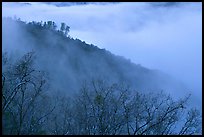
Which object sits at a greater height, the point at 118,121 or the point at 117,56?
the point at 117,56

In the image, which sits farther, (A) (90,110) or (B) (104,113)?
(A) (90,110)

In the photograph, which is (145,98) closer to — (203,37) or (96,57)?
(203,37)

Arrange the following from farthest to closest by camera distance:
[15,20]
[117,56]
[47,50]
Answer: [15,20] < [47,50] < [117,56]

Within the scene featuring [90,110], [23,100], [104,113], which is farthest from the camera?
[90,110]

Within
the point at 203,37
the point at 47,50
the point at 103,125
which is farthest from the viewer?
the point at 47,50

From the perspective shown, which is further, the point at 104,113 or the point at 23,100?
the point at 23,100

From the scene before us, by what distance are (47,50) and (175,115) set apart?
41.0 m

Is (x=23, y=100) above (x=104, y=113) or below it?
above

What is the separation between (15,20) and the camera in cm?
5594

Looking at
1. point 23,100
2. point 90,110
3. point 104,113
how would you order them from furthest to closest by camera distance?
point 90,110 < point 23,100 < point 104,113

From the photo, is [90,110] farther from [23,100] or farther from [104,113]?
[23,100]

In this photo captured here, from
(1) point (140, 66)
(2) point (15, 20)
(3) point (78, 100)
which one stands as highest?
(2) point (15, 20)

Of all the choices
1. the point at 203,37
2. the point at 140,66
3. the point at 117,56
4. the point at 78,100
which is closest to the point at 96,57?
the point at 117,56

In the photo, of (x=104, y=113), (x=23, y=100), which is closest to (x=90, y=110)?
(x=104, y=113)
